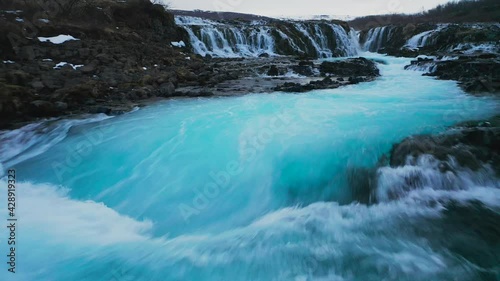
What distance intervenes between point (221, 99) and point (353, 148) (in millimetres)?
5419

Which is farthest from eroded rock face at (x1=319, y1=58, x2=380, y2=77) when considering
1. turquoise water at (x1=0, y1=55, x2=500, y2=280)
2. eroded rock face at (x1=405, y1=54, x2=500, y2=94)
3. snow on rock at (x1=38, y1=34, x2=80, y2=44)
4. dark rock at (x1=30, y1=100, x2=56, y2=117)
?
dark rock at (x1=30, y1=100, x2=56, y2=117)

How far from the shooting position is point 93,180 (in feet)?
15.5

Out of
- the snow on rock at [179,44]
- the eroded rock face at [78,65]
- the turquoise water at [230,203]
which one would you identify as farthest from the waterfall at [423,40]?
the turquoise water at [230,203]

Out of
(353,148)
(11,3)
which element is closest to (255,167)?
(353,148)

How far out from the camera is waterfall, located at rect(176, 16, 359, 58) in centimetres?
→ 2561

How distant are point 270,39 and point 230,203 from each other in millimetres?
26565

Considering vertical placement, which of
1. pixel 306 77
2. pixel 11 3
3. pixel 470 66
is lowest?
pixel 306 77

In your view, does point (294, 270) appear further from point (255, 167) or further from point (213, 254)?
point (255, 167)

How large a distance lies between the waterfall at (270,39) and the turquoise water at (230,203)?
19.0 m

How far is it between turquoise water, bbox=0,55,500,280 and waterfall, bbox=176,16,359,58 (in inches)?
749

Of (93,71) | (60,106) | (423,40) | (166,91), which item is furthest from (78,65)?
(423,40)

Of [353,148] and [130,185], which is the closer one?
[130,185]

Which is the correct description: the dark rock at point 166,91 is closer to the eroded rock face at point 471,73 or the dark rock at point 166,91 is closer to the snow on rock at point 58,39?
Result: the snow on rock at point 58,39

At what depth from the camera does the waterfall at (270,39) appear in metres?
25.6
